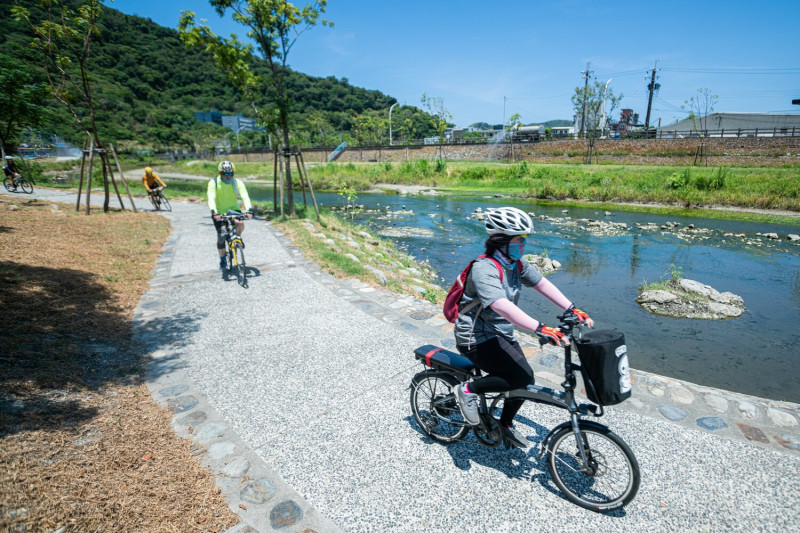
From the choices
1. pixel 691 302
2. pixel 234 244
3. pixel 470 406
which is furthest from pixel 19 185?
pixel 691 302

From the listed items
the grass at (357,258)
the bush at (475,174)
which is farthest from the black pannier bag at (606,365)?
the bush at (475,174)

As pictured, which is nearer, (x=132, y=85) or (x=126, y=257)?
(x=126, y=257)

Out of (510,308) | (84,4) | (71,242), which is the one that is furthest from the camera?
(84,4)

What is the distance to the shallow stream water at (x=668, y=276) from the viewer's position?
6.53m

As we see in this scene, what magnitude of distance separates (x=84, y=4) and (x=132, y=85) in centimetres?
11983

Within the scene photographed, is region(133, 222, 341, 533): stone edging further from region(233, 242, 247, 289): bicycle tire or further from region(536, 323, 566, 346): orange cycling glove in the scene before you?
region(233, 242, 247, 289): bicycle tire

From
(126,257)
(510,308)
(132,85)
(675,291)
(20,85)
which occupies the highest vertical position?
(132,85)

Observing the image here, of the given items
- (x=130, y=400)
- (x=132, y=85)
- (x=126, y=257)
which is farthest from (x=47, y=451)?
(x=132, y=85)

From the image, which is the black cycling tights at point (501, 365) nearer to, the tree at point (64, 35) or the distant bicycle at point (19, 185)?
the tree at point (64, 35)

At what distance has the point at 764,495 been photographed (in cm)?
284

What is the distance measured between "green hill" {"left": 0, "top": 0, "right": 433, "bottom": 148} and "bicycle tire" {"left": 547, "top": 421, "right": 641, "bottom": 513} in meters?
A: 69.5

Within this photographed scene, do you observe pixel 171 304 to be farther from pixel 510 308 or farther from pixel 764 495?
pixel 764 495

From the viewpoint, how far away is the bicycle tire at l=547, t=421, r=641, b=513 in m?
2.71

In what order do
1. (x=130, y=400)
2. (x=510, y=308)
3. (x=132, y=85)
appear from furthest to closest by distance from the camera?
(x=132, y=85)
(x=130, y=400)
(x=510, y=308)
